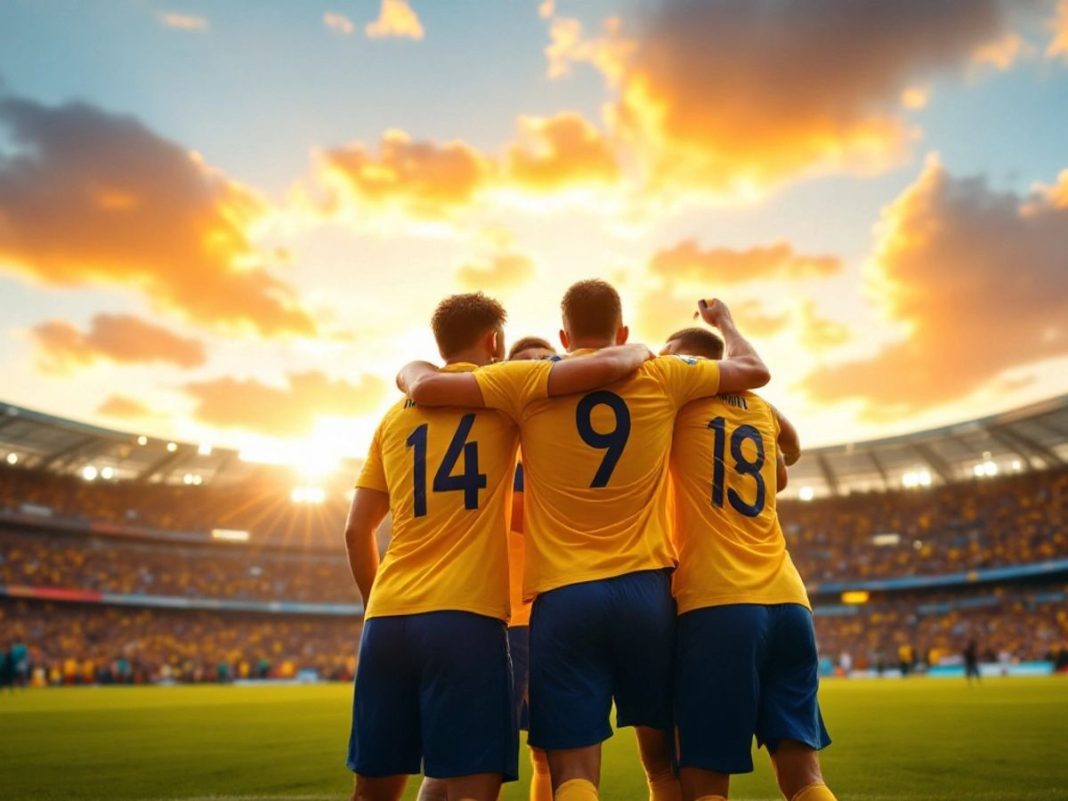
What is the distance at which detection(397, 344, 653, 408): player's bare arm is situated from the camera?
10.6ft

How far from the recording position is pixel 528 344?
15.4 feet

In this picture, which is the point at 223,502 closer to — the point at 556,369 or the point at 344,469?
the point at 344,469

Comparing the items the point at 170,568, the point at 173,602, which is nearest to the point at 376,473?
the point at 173,602

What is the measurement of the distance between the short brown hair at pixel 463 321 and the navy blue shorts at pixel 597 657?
1185 millimetres

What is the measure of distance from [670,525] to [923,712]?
13.6 m

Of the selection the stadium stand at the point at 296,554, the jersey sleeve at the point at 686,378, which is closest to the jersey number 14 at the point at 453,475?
the jersey sleeve at the point at 686,378

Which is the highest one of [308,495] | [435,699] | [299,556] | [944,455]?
[944,455]

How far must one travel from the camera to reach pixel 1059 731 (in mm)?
10477

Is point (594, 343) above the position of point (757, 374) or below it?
above

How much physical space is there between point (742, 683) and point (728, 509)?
2.37 feet

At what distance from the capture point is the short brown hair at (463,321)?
3.60m

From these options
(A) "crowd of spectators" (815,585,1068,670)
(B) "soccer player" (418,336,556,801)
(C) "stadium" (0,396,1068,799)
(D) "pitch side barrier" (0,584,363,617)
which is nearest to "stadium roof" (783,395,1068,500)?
(C) "stadium" (0,396,1068,799)

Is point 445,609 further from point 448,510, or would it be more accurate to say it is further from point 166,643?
point 166,643

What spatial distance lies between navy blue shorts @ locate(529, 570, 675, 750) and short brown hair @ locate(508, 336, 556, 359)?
6.09 ft
